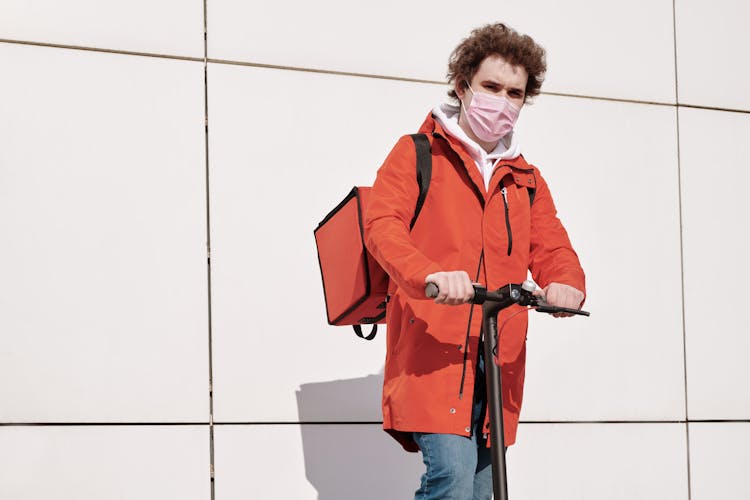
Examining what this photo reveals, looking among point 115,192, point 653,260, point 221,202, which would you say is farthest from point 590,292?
point 115,192

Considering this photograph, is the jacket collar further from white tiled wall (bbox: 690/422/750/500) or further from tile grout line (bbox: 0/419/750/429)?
white tiled wall (bbox: 690/422/750/500)

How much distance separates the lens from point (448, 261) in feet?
11.0

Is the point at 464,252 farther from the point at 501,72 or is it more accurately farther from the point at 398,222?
the point at 501,72

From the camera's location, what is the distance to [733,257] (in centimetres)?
593

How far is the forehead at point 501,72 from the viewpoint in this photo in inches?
140

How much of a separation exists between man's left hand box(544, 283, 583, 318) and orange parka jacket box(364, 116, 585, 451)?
118mm

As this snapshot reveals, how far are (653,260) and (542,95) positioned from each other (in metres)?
1.03

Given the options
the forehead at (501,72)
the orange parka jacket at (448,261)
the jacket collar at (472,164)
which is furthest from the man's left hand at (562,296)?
the forehead at (501,72)

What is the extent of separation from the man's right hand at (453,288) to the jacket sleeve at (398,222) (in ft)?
0.36

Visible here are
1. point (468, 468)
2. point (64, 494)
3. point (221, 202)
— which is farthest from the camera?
point (221, 202)

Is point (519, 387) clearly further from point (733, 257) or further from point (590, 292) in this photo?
point (733, 257)

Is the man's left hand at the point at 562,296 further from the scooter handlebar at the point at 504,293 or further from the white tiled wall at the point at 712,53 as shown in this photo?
the white tiled wall at the point at 712,53

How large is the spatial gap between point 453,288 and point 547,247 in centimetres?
81

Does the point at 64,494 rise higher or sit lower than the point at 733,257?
lower
